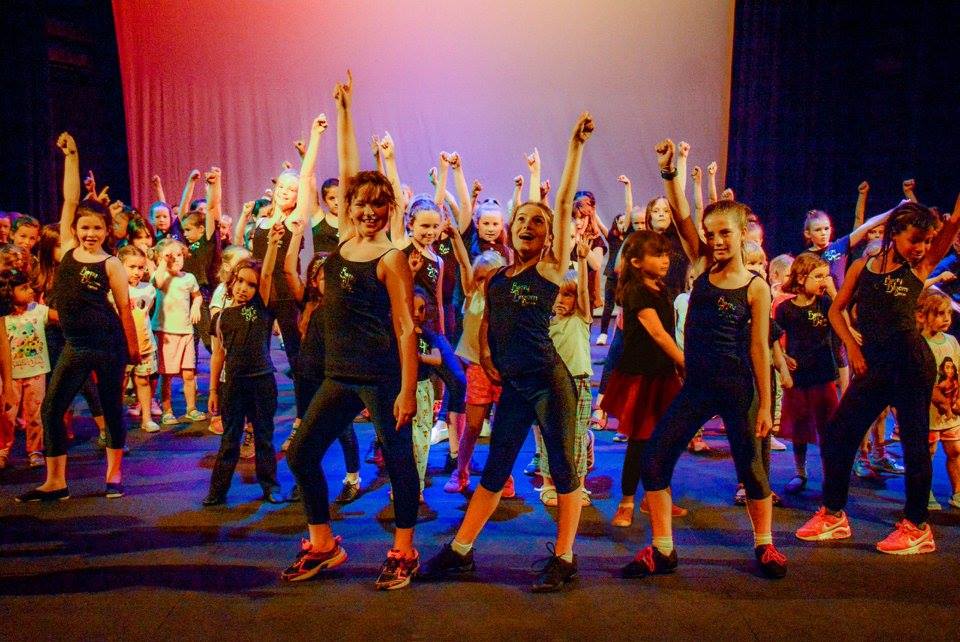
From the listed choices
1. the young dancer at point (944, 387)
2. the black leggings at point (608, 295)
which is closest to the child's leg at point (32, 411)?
the black leggings at point (608, 295)

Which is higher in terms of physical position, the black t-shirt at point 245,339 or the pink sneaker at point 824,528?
the black t-shirt at point 245,339

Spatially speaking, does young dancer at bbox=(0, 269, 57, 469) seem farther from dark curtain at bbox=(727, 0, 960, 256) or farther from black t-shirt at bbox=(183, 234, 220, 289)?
dark curtain at bbox=(727, 0, 960, 256)

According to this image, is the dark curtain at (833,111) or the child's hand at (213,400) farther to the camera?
the dark curtain at (833,111)

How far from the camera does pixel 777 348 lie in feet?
14.2

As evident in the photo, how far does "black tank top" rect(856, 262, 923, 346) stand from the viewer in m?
3.67

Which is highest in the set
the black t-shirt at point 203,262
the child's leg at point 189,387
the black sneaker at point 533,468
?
the black t-shirt at point 203,262

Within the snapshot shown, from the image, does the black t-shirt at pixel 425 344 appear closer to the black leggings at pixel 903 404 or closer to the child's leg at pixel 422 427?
the child's leg at pixel 422 427

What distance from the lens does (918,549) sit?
3.67 metres

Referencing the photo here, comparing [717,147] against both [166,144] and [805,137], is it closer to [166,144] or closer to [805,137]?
[805,137]

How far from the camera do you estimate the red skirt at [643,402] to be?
4051 millimetres

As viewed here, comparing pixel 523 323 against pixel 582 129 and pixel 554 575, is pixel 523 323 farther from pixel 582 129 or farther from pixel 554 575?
pixel 554 575

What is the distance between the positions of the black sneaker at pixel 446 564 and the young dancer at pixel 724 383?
0.65 metres

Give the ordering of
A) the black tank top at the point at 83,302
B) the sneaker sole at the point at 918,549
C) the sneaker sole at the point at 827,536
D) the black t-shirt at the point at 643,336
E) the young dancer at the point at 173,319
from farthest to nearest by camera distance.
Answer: the young dancer at the point at 173,319, the black tank top at the point at 83,302, the black t-shirt at the point at 643,336, the sneaker sole at the point at 827,536, the sneaker sole at the point at 918,549

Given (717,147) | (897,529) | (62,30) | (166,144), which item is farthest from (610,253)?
(62,30)
